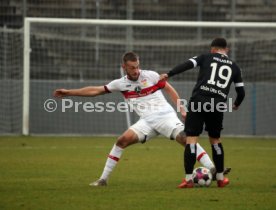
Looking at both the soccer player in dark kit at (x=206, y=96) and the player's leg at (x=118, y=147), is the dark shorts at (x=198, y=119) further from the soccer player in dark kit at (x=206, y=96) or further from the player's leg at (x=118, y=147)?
the player's leg at (x=118, y=147)

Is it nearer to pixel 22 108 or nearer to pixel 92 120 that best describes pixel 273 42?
pixel 92 120

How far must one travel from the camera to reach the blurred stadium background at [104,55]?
22.9 m

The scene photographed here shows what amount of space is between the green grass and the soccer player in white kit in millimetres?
482

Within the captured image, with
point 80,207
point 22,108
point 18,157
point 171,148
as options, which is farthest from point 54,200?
point 22,108

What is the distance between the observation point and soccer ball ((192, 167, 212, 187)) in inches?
438

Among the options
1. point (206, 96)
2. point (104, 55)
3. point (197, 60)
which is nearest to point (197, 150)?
point (206, 96)

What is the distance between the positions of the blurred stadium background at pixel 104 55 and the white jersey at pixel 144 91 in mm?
11320

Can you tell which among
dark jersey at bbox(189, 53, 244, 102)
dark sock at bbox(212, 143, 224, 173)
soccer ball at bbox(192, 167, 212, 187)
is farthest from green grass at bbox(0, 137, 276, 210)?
dark jersey at bbox(189, 53, 244, 102)

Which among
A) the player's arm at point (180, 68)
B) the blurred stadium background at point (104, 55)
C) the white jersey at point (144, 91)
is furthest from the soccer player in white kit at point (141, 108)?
the blurred stadium background at point (104, 55)

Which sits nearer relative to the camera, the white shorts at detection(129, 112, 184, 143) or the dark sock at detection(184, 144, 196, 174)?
the dark sock at detection(184, 144, 196, 174)

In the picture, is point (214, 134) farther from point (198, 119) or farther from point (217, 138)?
point (198, 119)

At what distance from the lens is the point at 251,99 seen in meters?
23.7

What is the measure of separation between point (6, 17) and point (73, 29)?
81.2 inches

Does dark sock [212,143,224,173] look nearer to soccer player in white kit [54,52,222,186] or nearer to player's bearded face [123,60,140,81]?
soccer player in white kit [54,52,222,186]
